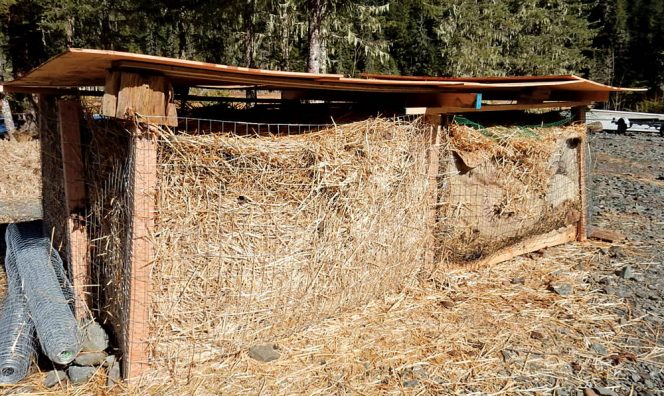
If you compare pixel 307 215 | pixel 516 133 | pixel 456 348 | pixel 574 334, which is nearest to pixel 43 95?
pixel 307 215

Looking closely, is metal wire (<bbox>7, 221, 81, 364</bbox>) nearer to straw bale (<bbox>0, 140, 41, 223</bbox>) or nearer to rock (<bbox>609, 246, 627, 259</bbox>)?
straw bale (<bbox>0, 140, 41, 223</bbox>)

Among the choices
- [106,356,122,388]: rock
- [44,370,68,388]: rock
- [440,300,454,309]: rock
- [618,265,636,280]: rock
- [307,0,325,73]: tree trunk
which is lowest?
[44,370,68,388]: rock

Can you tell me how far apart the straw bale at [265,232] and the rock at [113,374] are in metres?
0.30

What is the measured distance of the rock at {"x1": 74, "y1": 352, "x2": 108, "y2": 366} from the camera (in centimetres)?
419

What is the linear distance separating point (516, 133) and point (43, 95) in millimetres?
5605

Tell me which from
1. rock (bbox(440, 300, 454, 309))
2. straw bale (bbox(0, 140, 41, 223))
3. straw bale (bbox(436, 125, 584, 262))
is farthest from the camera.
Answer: straw bale (bbox(0, 140, 41, 223))

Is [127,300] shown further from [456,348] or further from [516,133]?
[516,133]

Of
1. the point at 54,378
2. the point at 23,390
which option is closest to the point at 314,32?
the point at 54,378

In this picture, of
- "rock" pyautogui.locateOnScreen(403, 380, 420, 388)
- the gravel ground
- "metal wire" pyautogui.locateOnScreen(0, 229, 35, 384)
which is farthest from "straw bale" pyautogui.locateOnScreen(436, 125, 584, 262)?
"metal wire" pyautogui.locateOnScreen(0, 229, 35, 384)

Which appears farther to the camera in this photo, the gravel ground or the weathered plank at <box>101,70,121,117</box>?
the gravel ground

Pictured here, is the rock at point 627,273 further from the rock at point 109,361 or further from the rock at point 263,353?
the rock at point 109,361

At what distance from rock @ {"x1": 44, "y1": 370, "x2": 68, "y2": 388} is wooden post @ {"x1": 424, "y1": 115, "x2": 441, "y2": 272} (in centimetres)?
380

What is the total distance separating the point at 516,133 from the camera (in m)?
6.75

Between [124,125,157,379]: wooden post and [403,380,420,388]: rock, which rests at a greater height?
[124,125,157,379]: wooden post
